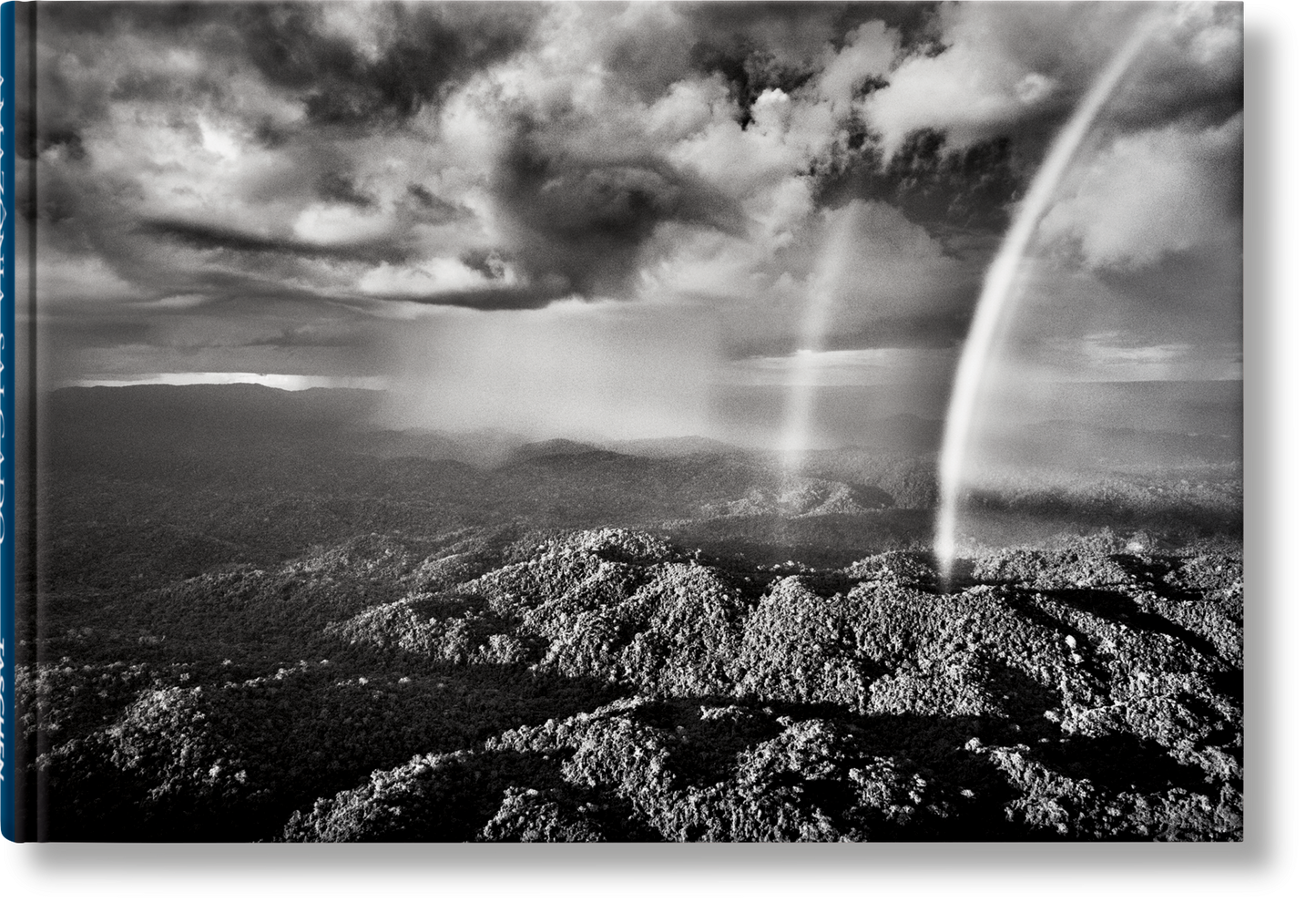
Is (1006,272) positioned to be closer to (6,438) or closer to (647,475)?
(647,475)

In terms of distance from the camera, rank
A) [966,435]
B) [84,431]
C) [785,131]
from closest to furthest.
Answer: [785,131] → [966,435] → [84,431]

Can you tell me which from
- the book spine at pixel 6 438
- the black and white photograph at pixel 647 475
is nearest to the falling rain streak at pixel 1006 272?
the black and white photograph at pixel 647 475

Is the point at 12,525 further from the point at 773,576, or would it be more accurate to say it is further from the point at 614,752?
the point at 773,576

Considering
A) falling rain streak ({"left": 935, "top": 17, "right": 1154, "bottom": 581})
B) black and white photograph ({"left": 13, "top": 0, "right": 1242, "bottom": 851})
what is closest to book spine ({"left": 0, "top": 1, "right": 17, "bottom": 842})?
black and white photograph ({"left": 13, "top": 0, "right": 1242, "bottom": 851})

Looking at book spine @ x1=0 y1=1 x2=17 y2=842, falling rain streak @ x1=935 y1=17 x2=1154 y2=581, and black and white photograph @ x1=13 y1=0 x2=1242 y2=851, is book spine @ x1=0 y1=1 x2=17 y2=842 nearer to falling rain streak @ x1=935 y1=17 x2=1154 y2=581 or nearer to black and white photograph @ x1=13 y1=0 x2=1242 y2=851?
black and white photograph @ x1=13 y1=0 x2=1242 y2=851

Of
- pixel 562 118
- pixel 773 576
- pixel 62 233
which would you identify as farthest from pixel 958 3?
pixel 62 233

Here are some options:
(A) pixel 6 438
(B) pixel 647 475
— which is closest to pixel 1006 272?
(B) pixel 647 475

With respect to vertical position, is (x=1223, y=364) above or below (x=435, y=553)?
above

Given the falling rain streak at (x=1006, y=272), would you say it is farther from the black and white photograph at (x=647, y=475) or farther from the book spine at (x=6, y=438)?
the book spine at (x=6, y=438)
